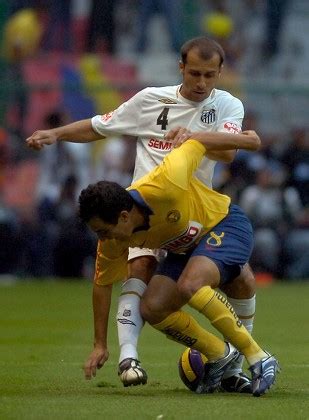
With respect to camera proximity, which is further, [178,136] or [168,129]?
[168,129]

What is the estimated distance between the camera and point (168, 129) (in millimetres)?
8688

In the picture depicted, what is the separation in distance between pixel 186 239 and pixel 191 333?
0.59 meters

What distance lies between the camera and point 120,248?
8.20m

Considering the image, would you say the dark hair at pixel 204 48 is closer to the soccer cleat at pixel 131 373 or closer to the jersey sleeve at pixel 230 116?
the jersey sleeve at pixel 230 116

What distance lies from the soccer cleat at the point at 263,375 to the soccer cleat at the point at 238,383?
532 mm

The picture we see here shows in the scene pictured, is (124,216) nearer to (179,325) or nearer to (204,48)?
(179,325)

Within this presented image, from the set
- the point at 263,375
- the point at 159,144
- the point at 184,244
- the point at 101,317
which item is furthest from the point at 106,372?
the point at 263,375

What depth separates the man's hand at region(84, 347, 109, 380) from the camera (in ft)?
27.0

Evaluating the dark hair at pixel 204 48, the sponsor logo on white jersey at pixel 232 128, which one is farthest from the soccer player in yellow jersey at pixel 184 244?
the dark hair at pixel 204 48

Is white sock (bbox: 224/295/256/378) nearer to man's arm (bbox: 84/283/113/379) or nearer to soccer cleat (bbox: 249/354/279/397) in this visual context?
soccer cleat (bbox: 249/354/279/397)

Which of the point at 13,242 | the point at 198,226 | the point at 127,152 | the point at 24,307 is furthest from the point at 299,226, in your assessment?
the point at 198,226

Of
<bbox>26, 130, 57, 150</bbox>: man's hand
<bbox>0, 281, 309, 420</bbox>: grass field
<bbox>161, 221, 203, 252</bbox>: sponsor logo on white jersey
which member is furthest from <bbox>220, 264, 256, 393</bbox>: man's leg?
<bbox>26, 130, 57, 150</bbox>: man's hand

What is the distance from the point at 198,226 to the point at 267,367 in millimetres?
993

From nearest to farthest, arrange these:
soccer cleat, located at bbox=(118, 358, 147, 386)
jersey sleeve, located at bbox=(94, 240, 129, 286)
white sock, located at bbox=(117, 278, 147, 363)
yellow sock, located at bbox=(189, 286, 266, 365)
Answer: yellow sock, located at bbox=(189, 286, 266, 365), soccer cleat, located at bbox=(118, 358, 147, 386), jersey sleeve, located at bbox=(94, 240, 129, 286), white sock, located at bbox=(117, 278, 147, 363)
